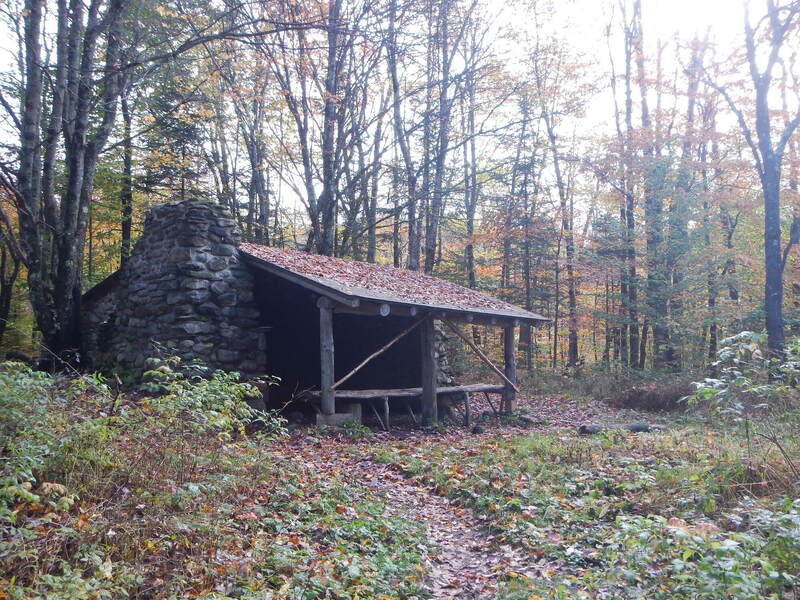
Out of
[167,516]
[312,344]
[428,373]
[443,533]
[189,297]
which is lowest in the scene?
[443,533]

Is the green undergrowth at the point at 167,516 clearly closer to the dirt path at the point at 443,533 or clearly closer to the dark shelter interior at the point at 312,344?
the dirt path at the point at 443,533

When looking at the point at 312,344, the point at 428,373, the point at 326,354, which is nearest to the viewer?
the point at 326,354

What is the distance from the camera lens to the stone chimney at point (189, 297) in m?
9.70

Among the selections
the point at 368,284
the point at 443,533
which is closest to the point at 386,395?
the point at 368,284

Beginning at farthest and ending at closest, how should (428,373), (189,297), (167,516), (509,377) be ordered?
(509,377) < (428,373) < (189,297) < (167,516)

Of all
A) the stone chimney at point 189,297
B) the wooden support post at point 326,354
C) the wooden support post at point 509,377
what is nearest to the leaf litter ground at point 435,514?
the wooden support post at point 326,354

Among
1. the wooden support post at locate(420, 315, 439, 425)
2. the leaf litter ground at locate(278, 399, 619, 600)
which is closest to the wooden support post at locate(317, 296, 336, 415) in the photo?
the leaf litter ground at locate(278, 399, 619, 600)

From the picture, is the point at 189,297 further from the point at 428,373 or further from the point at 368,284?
the point at 428,373

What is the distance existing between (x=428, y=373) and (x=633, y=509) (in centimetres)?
672

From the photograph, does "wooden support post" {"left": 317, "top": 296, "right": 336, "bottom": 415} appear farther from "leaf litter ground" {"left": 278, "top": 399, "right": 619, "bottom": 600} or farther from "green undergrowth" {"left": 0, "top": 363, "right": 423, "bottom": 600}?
"green undergrowth" {"left": 0, "top": 363, "right": 423, "bottom": 600}

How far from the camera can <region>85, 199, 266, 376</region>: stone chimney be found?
31.8 feet

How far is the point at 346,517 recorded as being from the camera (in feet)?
16.7

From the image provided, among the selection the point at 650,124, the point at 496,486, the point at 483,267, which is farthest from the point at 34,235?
the point at 650,124

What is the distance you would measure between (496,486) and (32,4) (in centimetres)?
1068
